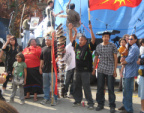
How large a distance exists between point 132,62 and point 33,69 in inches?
111

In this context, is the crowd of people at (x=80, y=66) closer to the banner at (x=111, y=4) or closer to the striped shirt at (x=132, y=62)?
the striped shirt at (x=132, y=62)

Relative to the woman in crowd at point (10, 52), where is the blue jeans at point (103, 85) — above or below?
below

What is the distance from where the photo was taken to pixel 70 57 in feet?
18.4

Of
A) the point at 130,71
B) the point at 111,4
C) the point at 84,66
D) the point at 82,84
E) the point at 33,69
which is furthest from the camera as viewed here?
the point at 111,4

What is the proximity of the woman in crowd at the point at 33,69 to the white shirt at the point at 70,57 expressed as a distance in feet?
2.87

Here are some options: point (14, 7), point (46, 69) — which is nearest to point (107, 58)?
point (46, 69)

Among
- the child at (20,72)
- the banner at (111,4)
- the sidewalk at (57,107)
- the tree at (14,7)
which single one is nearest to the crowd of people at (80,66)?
the child at (20,72)

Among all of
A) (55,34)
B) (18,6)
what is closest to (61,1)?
(55,34)

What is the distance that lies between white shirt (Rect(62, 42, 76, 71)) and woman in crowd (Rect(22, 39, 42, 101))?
0.87 metres

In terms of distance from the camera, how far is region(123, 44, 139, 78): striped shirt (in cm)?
465

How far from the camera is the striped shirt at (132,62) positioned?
4.65 metres

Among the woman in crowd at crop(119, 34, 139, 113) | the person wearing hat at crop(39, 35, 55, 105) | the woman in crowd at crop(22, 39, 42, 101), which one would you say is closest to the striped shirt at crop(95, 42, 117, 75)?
the woman in crowd at crop(119, 34, 139, 113)

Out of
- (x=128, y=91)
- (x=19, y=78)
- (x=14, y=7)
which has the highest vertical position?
(x=14, y=7)

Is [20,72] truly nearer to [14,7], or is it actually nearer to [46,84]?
[46,84]
